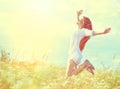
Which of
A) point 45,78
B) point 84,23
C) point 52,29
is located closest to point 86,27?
point 84,23

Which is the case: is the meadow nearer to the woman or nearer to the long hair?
the woman

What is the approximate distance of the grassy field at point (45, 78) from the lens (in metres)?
6.11

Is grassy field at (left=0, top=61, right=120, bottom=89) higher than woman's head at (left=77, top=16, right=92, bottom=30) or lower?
lower

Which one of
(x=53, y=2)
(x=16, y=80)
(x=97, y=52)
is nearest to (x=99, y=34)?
(x=97, y=52)

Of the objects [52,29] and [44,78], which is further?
[52,29]

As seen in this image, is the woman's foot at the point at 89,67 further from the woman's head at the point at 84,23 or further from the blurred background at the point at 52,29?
the woman's head at the point at 84,23

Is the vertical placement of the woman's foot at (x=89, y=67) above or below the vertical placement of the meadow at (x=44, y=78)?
above

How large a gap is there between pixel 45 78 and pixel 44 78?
0.03ft

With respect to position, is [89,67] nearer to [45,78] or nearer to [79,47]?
[79,47]

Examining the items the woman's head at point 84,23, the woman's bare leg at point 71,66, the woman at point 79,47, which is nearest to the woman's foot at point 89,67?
the woman at point 79,47

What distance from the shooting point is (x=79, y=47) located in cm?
629

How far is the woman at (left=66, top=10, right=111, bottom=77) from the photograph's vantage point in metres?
6.25

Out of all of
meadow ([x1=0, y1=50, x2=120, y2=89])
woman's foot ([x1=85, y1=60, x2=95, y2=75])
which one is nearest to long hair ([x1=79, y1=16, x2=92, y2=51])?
woman's foot ([x1=85, y1=60, x2=95, y2=75])

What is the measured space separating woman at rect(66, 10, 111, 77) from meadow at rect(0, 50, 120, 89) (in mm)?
60
